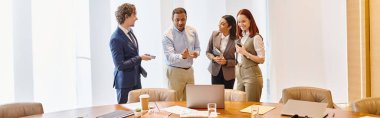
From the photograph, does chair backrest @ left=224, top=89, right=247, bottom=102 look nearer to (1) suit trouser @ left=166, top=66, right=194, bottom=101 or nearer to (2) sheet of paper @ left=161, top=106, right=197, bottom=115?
(2) sheet of paper @ left=161, top=106, right=197, bottom=115

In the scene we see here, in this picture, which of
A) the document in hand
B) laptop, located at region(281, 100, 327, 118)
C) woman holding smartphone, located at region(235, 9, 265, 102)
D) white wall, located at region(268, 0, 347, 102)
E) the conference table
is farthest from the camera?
white wall, located at region(268, 0, 347, 102)

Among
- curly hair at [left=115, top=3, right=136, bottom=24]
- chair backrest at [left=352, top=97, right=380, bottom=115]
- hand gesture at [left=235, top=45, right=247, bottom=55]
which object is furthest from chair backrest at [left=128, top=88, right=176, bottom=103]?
chair backrest at [left=352, top=97, right=380, bottom=115]

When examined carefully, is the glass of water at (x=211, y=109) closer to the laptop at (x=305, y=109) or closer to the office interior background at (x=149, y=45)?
the laptop at (x=305, y=109)

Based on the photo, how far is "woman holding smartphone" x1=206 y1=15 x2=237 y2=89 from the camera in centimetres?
407

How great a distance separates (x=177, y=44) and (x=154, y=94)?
3.14 feet

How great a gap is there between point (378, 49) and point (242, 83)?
6.06 ft

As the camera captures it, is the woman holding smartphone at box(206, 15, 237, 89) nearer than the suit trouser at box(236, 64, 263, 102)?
No

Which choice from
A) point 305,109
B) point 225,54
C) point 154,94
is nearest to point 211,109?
point 305,109

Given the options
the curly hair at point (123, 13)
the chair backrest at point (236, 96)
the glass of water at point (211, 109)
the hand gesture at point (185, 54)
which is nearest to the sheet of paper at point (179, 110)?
the glass of water at point (211, 109)

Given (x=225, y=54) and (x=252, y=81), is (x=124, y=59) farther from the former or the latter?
(x=252, y=81)

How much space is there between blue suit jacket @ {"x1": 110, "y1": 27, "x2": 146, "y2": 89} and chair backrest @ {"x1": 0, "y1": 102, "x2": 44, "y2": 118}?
3.63 ft

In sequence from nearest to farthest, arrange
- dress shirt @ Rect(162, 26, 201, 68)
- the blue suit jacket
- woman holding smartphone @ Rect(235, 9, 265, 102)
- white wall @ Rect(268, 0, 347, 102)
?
the blue suit jacket → woman holding smartphone @ Rect(235, 9, 265, 102) → dress shirt @ Rect(162, 26, 201, 68) → white wall @ Rect(268, 0, 347, 102)

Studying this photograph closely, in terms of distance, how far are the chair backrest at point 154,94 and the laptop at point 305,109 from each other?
1.14m

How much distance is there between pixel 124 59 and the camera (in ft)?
12.3
